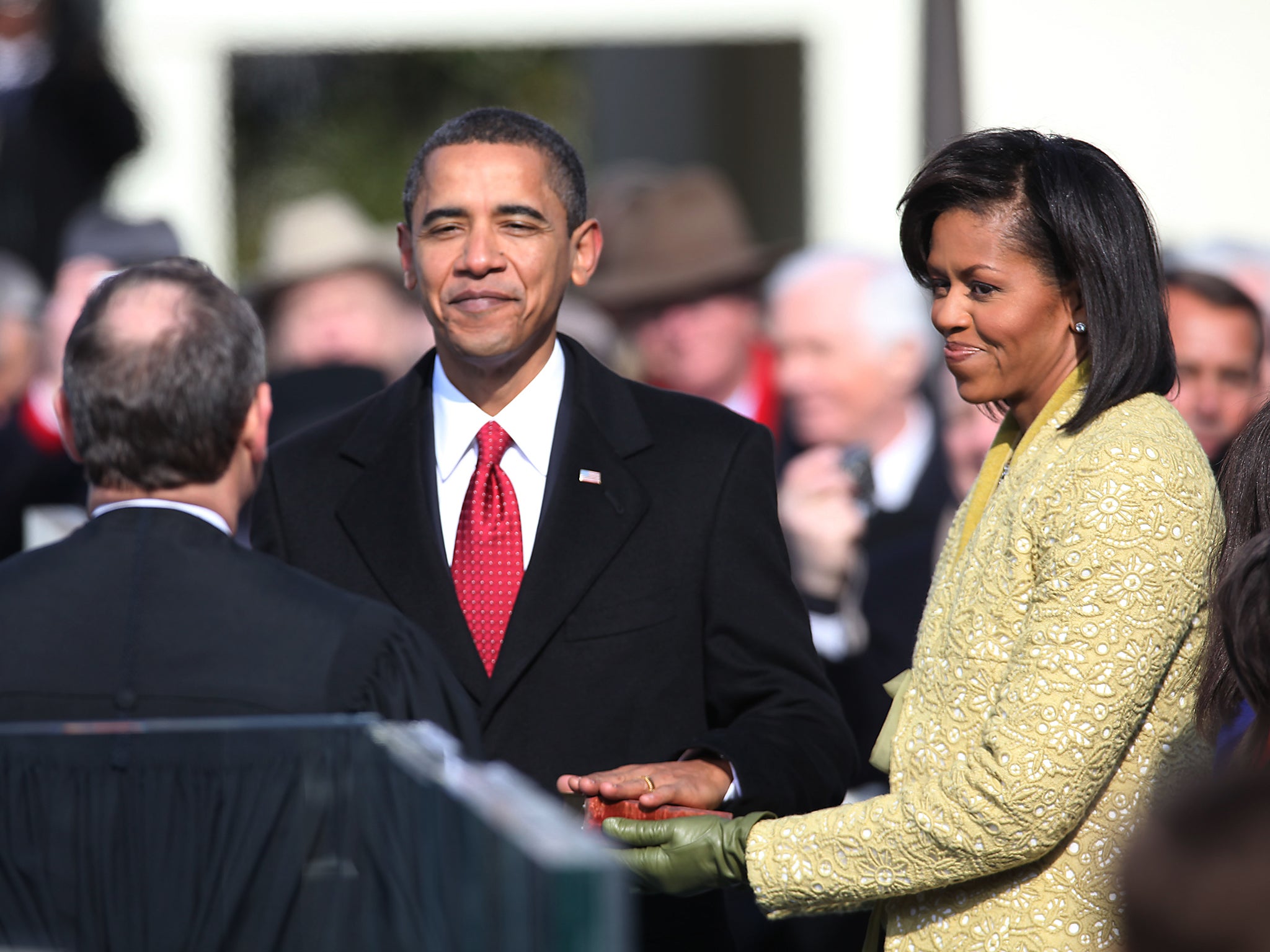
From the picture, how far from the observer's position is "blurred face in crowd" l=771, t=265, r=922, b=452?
596 cm

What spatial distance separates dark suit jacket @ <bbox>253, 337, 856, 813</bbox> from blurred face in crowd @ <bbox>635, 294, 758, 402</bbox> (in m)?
3.49

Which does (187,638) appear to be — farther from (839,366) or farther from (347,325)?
(347,325)

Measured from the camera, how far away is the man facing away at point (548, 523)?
2.64 meters

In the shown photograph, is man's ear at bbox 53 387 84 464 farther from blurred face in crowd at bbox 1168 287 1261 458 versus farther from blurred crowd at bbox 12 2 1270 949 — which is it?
blurred face in crowd at bbox 1168 287 1261 458

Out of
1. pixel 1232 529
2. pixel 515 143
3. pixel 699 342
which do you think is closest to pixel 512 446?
pixel 515 143

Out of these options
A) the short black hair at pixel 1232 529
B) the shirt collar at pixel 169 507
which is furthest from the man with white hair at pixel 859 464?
the shirt collar at pixel 169 507

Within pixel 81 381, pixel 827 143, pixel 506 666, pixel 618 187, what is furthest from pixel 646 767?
pixel 827 143

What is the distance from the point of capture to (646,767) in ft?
8.09

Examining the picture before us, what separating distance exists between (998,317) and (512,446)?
0.95m

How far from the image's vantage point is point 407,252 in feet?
9.60

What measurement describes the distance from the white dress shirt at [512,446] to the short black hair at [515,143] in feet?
1.05

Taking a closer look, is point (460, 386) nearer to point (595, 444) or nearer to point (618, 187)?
point (595, 444)

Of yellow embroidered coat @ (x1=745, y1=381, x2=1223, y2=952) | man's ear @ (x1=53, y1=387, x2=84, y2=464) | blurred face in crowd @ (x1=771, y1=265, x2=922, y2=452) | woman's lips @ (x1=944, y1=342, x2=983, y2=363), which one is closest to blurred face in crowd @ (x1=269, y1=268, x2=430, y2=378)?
blurred face in crowd @ (x1=771, y1=265, x2=922, y2=452)

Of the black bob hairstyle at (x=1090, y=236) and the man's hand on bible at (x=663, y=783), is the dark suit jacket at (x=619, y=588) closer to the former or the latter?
the man's hand on bible at (x=663, y=783)
